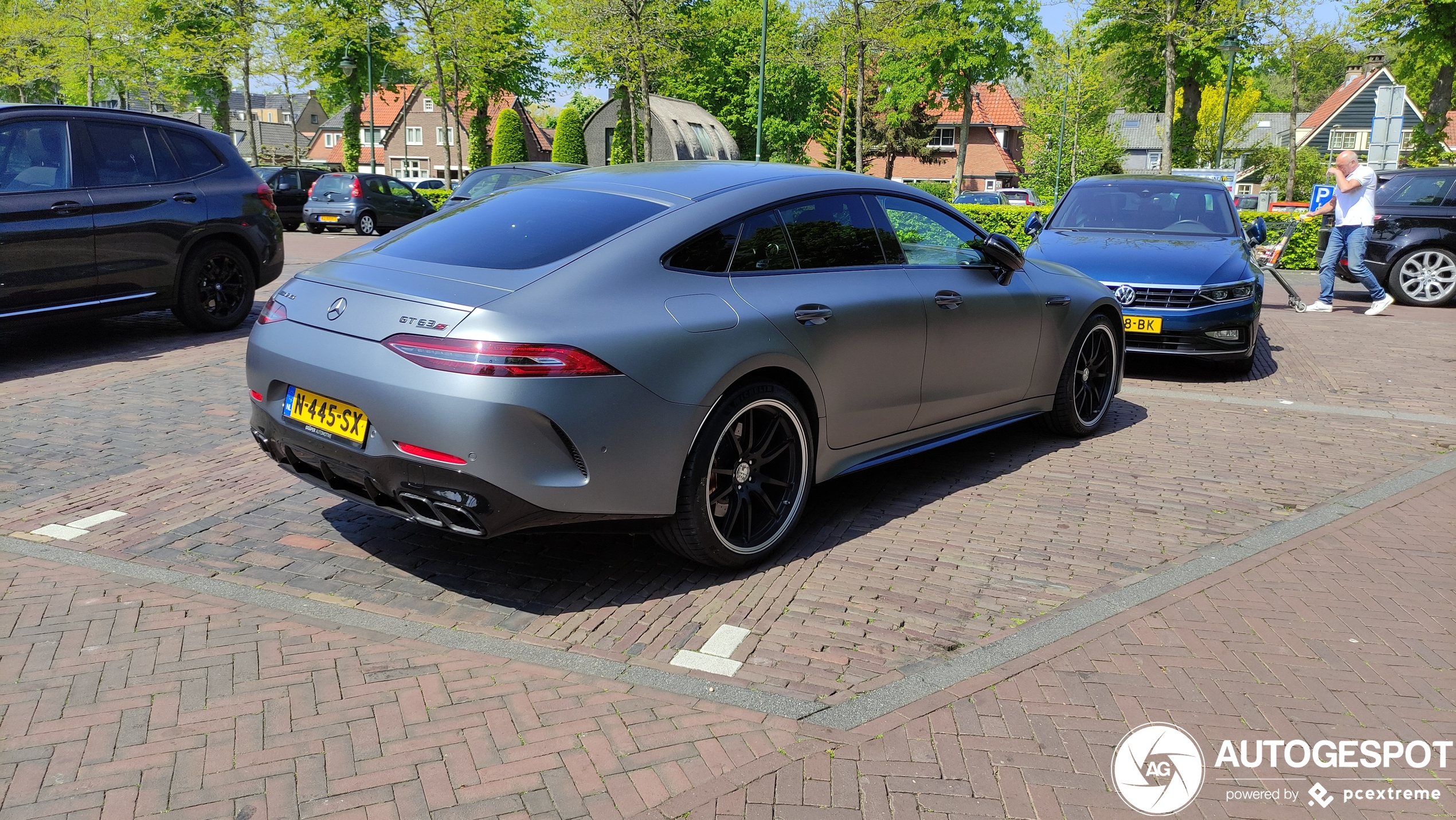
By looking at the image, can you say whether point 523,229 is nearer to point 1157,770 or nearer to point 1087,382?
point 1157,770

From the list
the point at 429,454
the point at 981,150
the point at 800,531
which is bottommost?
the point at 800,531

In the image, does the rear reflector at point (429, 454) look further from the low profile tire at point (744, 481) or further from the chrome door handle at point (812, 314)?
the chrome door handle at point (812, 314)

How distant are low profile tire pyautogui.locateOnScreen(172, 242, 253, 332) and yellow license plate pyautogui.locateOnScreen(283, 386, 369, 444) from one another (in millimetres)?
5735

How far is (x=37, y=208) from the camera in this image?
739 cm

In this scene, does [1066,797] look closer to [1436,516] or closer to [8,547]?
[1436,516]

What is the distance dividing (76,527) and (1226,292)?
778cm

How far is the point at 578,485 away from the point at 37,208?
6042 millimetres

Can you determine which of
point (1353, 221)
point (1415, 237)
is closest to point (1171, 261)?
point (1353, 221)

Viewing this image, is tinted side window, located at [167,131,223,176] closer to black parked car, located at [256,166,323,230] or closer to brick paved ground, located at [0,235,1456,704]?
brick paved ground, located at [0,235,1456,704]

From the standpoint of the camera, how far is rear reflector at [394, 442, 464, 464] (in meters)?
3.41

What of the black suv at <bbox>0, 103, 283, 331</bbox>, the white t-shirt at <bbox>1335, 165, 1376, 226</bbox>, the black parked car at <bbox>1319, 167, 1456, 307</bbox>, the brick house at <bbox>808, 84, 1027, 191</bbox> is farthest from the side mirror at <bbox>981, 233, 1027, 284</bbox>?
the brick house at <bbox>808, 84, 1027, 191</bbox>

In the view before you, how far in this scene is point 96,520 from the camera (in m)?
4.61

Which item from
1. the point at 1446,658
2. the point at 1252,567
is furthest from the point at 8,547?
the point at 1446,658

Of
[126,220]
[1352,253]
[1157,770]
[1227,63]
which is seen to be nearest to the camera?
[1157,770]
